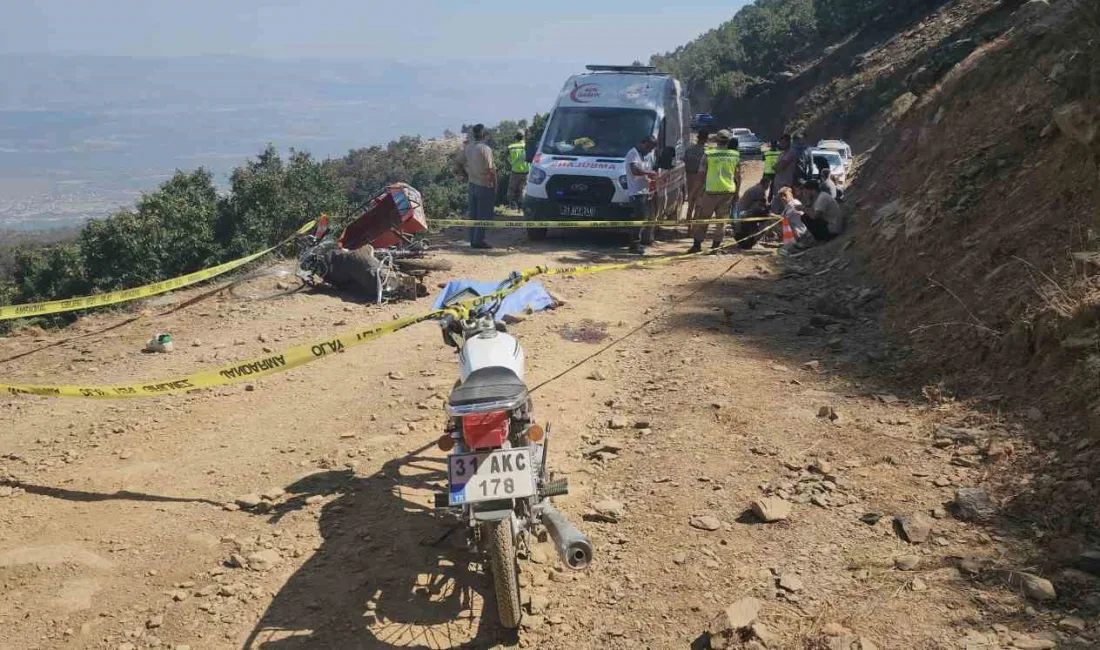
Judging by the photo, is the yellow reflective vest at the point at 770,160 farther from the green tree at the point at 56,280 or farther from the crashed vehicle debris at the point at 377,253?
the green tree at the point at 56,280

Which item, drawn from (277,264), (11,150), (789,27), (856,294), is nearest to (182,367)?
(277,264)

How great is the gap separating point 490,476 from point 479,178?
1001 cm

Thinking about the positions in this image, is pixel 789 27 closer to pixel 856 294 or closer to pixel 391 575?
pixel 856 294

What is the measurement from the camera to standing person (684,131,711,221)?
1430cm

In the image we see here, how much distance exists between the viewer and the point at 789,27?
47.1m

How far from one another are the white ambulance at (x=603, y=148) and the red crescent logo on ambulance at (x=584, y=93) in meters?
0.02

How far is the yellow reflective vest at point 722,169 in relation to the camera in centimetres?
1276

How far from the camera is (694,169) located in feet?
47.8

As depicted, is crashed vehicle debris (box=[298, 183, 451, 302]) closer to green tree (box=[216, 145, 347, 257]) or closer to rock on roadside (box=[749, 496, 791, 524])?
rock on roadside (box=[749, 496, 791, 524])

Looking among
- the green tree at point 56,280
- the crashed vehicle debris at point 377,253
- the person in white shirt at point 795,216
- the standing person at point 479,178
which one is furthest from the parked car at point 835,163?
the green tree at point 56,280

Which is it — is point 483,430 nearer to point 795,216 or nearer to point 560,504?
point 560,504

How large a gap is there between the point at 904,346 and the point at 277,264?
8.57 metres

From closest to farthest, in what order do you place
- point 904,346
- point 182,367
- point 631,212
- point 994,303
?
point 994,303
point 904,346
point 182,367
point 631,212

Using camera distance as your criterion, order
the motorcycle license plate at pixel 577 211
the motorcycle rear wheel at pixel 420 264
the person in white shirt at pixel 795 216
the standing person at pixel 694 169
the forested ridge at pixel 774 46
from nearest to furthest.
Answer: the motorcycle rear wheel at pixel 420 264, the person in white shirt at pixel 795 216, the motorcycle license plate at pixel 577 211, the standing person at pixel 694 169, the forested ridge at pixel 774 46
